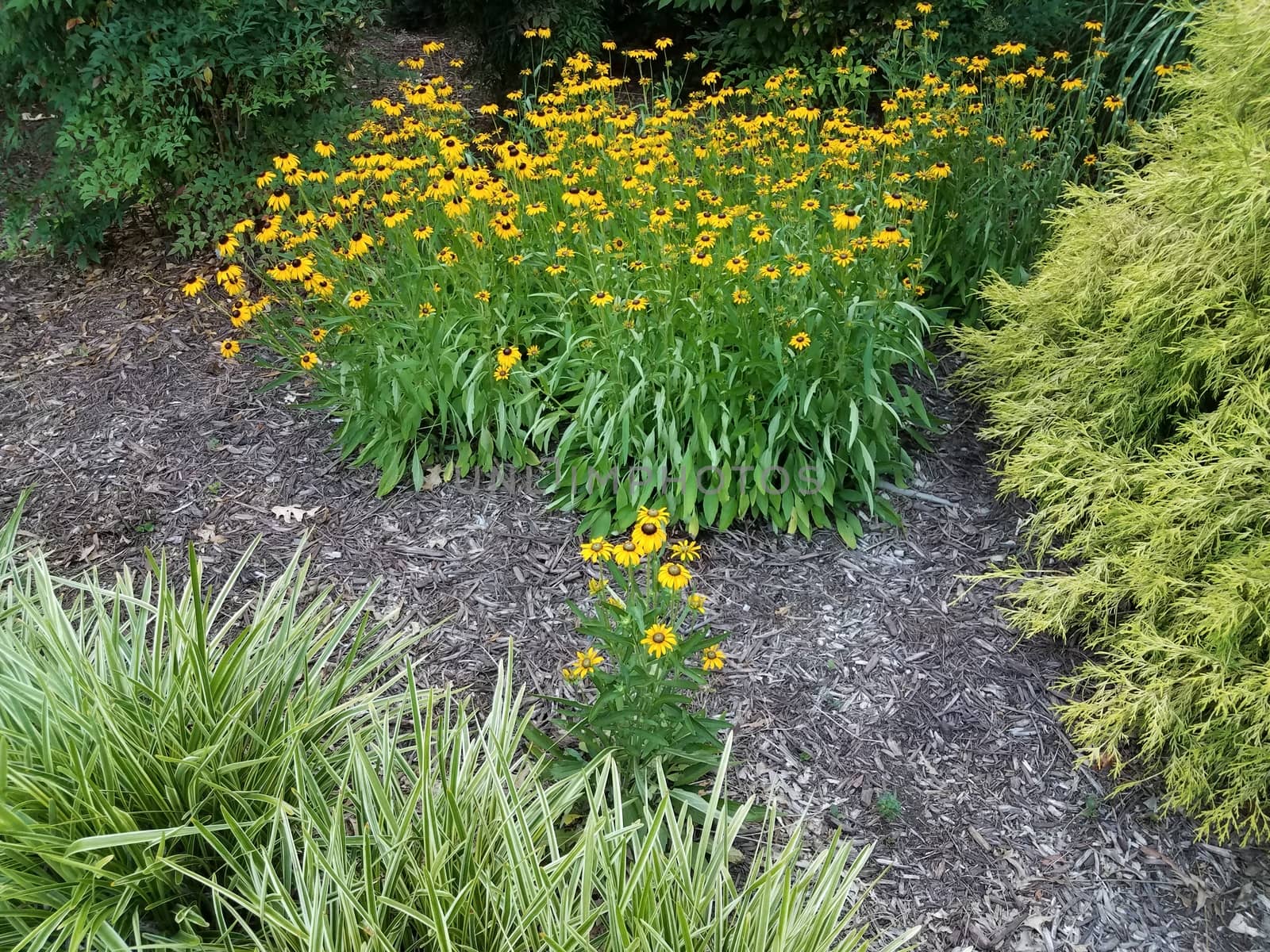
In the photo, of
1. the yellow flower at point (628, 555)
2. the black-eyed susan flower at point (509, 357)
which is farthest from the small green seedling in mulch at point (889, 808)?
the black-eyed susan flower at point (509, 357)

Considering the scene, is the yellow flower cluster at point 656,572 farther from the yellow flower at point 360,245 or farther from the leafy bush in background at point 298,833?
the yellow flower at point 360,245

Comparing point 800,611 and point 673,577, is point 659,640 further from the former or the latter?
point 800,611

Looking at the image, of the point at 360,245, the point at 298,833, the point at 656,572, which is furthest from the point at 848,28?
the point at 298,833

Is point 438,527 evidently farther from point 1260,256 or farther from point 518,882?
point 1260,256

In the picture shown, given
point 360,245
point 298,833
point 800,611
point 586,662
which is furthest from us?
point 360,245

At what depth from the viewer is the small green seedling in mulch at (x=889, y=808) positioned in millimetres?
2072

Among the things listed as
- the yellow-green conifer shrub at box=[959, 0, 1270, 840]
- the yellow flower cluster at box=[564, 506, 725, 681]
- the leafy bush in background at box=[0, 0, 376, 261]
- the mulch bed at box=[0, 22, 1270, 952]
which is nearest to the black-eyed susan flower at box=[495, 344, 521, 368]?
the mulch bed at box=[0, 22, 1270, 952]

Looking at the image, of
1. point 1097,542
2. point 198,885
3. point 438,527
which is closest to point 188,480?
point 438,527

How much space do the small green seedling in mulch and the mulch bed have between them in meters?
0.02

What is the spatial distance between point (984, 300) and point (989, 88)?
1614 millimetres

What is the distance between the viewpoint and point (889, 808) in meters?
2.08

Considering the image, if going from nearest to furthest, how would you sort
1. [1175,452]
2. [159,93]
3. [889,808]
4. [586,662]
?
[586,662], [889,808], [1175,452], [159,93]

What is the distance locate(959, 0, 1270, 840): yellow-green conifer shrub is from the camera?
6.50ft

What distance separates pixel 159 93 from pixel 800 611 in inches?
140
